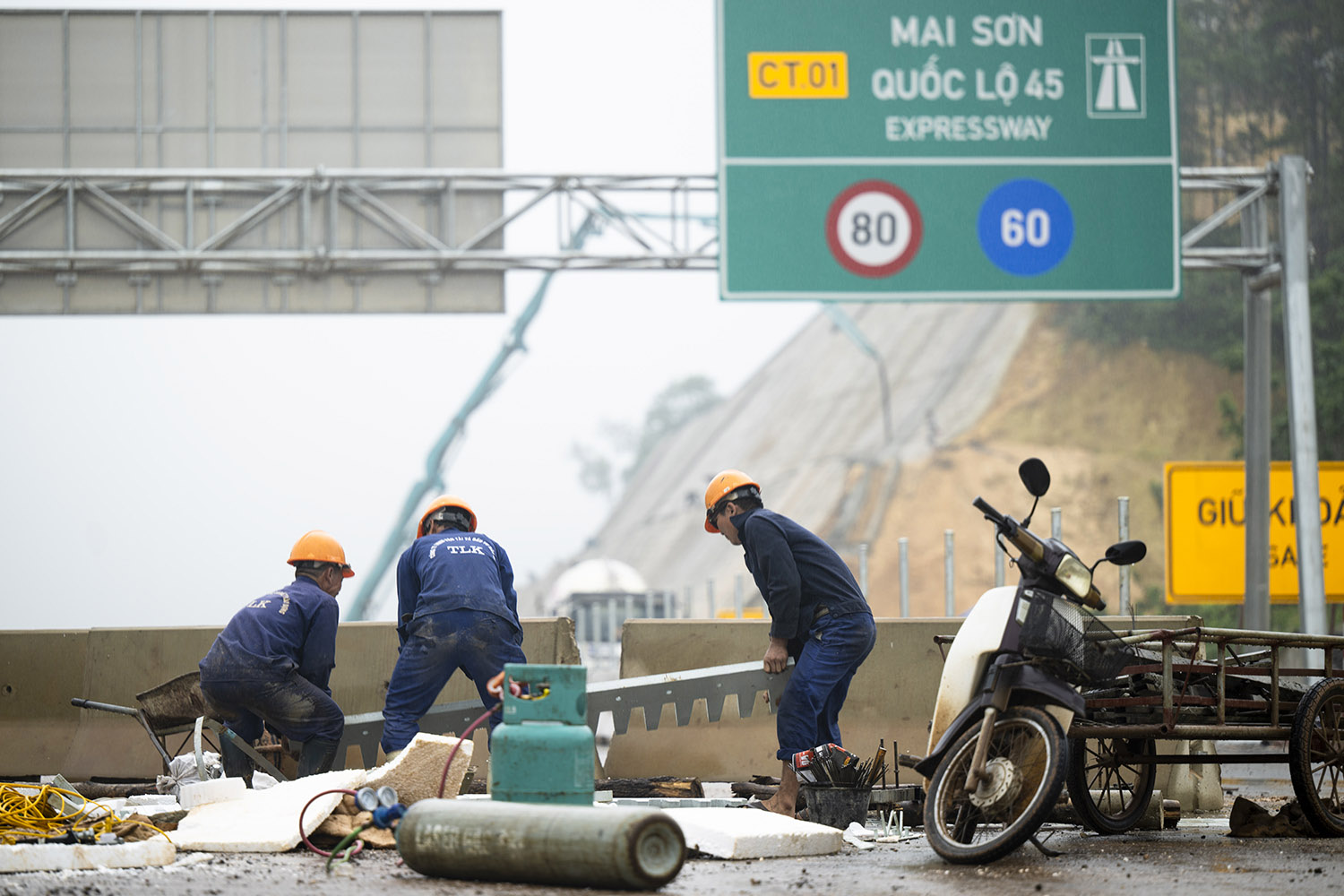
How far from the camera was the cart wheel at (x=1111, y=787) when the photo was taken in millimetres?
7121

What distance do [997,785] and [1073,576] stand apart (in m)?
0.91

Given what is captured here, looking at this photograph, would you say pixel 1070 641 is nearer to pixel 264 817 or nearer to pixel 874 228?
pixel 264 817

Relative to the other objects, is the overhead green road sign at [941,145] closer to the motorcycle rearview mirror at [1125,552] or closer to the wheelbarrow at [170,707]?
the wheelbarrow at [170,707]

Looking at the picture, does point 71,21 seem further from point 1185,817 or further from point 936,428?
point 936,428

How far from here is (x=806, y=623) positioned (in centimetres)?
788

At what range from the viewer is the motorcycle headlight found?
245 inches

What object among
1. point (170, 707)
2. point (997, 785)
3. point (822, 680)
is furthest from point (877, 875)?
point (170, 707)

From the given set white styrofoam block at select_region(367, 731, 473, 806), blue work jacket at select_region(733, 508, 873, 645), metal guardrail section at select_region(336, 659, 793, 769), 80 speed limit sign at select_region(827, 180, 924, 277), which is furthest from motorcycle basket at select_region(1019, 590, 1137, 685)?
80 speed limit sign at select_region(827, 180, 924, 277)

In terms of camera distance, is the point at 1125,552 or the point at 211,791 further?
the point at 211,791

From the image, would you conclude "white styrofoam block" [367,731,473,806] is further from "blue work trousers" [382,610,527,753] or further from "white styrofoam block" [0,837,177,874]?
"blue work trousers" [382,610,527,753]

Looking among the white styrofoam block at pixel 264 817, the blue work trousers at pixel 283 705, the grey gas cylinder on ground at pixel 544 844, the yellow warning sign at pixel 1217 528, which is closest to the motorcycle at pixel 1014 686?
the grey gas cylinder on ground at pixel 544 844

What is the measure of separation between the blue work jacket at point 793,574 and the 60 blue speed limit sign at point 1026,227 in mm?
8384

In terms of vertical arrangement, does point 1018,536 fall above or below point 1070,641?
above

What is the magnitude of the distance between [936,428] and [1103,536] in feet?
36.0
